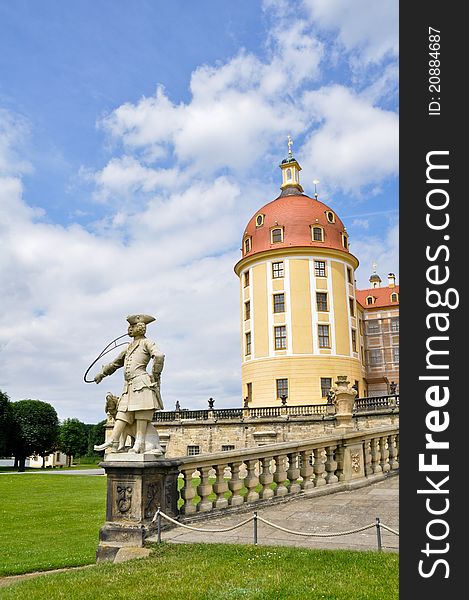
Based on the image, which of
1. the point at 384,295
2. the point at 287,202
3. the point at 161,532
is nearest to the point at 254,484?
the point at 161,532

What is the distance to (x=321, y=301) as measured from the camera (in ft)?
136

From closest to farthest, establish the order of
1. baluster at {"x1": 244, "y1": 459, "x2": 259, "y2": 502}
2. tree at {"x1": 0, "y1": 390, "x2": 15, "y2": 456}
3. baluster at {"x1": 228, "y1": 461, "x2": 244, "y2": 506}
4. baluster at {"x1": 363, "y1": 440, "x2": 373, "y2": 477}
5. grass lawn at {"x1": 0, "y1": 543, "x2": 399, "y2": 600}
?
grass lawn at {"x1": 0, "y1": 543, "x2": 399, "y2": 600}, baluster at {"x1": 228, "y1": 461, "x2": 244, "y2": 506}, baluster at {"x1": 244, "y1": 459, "x2": 259, "y2": 502}, baluster at {"x1": 363, "y1": 440, "x2": 373, "y2": 477}, tree at {"x1": 0, "y1": 390, "x2": 15, "y2": 456}

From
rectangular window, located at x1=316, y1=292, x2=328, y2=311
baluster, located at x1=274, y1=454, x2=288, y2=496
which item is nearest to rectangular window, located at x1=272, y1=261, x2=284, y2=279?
rectangular window, located at x1=316, y1=292, x2=328, y2=311

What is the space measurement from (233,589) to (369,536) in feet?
10.1

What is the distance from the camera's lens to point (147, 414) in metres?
8.77

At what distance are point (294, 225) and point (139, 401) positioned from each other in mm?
35220

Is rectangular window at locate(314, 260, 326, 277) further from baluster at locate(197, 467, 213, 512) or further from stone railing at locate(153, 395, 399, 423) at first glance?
baluster at locate(197, 467, 213, 512)

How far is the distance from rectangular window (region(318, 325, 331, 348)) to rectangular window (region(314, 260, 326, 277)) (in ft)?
12.9

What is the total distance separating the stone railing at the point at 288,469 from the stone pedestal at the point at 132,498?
1.67ft

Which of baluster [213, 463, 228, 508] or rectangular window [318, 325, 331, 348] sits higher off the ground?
rectangular window [318, 325, 331, 348]

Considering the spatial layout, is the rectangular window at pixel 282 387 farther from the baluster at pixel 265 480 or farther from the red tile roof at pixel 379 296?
the baluster at pixel 265 480

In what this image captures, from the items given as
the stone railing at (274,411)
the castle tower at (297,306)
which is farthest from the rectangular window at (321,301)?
the stone railing at (274,411)

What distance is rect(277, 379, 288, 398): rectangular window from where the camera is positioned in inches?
1543

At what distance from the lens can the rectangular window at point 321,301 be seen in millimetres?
41344
